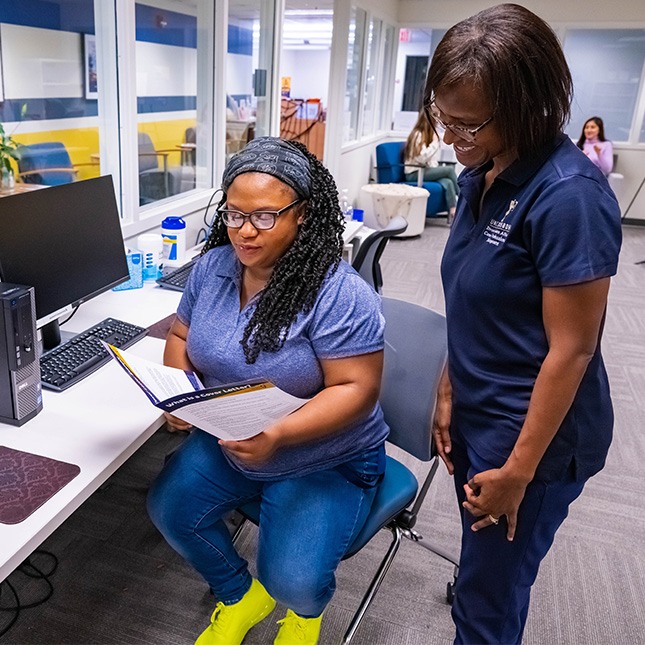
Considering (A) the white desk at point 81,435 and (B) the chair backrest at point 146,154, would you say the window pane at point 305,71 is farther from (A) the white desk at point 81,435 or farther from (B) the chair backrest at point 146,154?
(A) the white desk at point 81,435

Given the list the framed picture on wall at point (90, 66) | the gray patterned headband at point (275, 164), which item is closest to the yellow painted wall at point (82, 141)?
the framed picture on wall at point (90, 66)

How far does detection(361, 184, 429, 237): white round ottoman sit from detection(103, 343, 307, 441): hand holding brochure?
4.84 meters

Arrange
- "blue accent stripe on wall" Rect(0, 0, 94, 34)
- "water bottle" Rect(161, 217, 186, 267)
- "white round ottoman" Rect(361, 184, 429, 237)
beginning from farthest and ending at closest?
1. "white round ottoman" Rect(361, 184, 429, 237)
2. "water bottle" Rect(161, 217, 186, 267)
3. "blue accent stripe on wall" Rect(0, 0, 94, 34)

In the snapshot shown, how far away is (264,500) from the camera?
135cm

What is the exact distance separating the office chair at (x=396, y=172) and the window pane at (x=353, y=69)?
0.44 m

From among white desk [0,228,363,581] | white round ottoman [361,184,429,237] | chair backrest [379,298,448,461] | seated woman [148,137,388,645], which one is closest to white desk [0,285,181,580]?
white desk [0,228,363,581]

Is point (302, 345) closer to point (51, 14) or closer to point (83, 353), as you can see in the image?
point (83, 353)

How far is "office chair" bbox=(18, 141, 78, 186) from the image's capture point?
2.14 meters

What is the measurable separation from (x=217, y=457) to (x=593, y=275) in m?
0.91

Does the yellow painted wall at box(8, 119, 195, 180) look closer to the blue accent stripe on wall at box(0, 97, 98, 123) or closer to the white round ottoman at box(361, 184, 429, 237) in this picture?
the blue accent stripe on wall at box(0, 97, 98, 123)

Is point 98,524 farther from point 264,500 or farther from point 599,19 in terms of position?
point 599,19

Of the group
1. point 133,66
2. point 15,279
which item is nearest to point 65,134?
point 133,66

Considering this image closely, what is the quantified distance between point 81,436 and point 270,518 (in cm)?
43

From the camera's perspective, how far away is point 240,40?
338 cm
